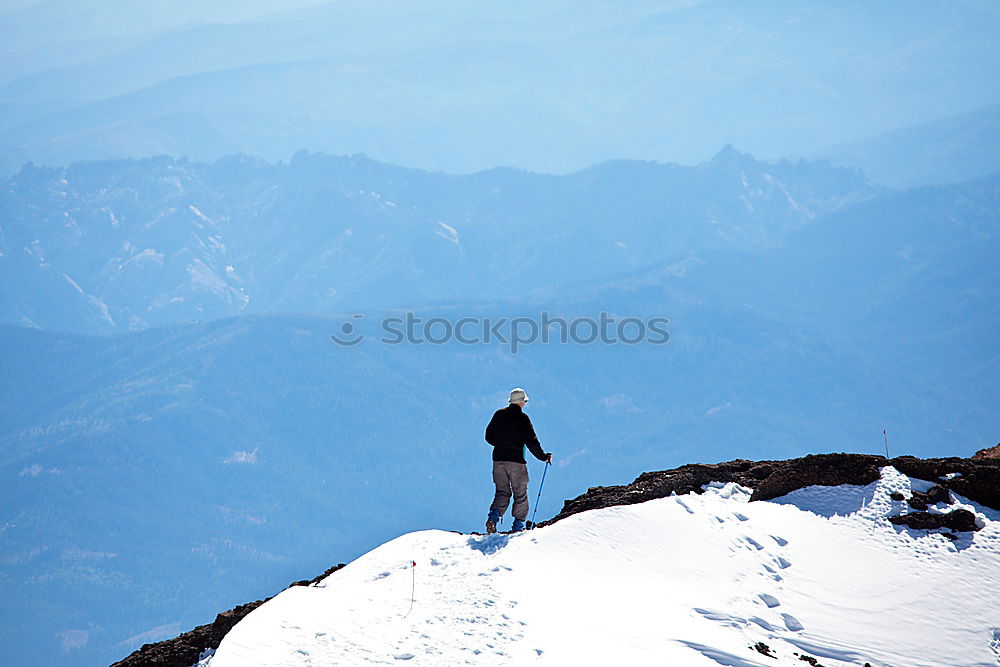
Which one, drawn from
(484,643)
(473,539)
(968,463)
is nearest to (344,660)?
(484,643)

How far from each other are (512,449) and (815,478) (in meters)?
6.81

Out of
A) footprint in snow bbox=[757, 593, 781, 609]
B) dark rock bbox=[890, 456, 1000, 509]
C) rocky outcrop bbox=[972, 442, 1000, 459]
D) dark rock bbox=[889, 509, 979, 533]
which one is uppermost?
rocky outcrop bbox=[972, 442, 1000, 459]

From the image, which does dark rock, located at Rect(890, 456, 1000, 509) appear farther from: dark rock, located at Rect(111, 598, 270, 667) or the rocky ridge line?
dark rock, located at Rect(111, 598, 270, 667)

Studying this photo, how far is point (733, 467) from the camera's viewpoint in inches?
914

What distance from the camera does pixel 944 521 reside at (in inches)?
714

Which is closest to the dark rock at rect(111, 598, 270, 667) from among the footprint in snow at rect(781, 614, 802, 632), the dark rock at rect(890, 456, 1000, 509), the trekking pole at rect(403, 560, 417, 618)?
the trekking pole at rect(403, 560, 417, 618)

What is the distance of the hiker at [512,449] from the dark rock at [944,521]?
6845 mm

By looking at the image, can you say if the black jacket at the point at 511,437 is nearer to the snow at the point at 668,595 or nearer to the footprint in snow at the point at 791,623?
the snow at the point at 668,595

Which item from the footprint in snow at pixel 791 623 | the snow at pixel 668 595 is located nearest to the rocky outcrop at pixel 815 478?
the snow at pixel 668 595

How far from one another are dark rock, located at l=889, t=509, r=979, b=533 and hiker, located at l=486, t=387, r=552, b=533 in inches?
269

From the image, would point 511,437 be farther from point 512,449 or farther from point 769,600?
point 769,600

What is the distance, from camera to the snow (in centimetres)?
1324

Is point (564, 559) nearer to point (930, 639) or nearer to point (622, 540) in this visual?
point (622, 540)

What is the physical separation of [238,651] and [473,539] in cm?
587
